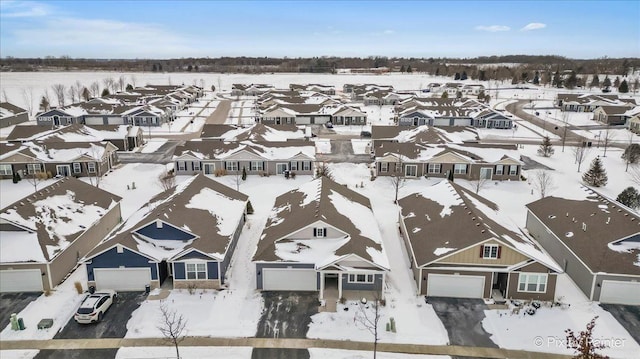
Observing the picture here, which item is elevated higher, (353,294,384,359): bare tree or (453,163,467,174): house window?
(453,163,467,174): house window

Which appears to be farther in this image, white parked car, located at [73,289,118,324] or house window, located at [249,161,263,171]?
house window, located at [249,161,263,171]

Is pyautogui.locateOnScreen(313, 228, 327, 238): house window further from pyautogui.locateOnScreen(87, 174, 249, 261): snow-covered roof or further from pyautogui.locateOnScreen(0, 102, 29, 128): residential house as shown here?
pyautogui.locateOnScreen(0, 102, 29, 128): residential house

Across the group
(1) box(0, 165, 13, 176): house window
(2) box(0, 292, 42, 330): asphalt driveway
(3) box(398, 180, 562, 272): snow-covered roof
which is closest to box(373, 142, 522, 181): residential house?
(3) box(398, 180, 562, 272): snow-covered roof

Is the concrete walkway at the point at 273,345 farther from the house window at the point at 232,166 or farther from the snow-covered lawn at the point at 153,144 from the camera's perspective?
the snow-covered lawn at the point at 153,144

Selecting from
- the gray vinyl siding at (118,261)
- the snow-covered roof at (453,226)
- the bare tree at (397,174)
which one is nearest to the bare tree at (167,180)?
the gray vinyl siding at (118,261)

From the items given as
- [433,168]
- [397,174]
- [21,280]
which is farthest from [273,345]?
[433,168]

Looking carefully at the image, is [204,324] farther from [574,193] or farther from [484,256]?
[574,193]

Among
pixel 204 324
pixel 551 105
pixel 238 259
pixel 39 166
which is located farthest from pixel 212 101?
pixel 204 324
